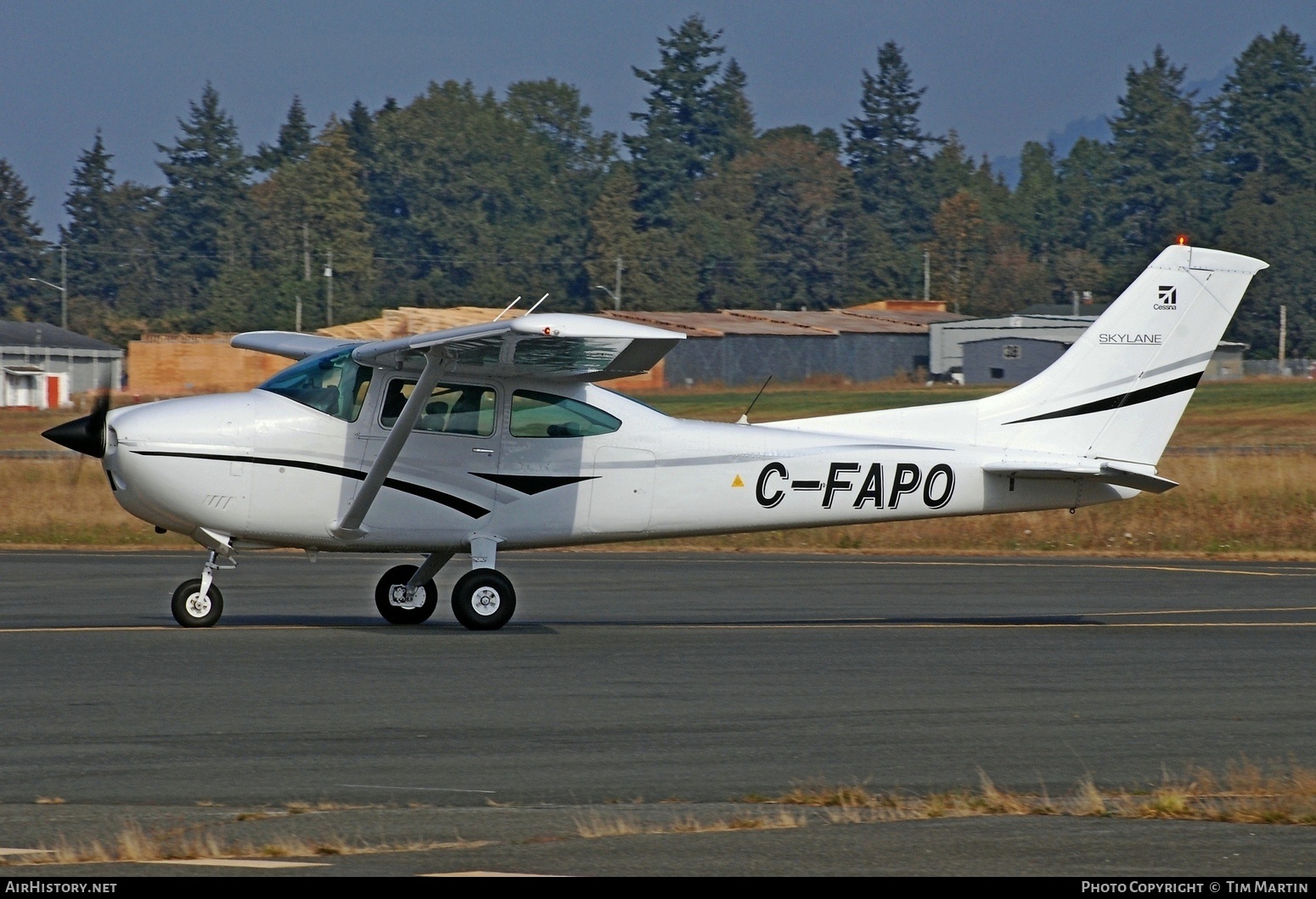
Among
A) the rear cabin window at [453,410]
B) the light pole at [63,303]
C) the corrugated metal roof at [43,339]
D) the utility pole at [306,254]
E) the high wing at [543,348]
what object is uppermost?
the utility pole at [306,254]

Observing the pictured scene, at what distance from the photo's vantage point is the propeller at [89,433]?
12.8 metres

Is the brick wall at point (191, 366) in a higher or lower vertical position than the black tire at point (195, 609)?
higher

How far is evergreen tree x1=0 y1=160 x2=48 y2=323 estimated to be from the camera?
4550 inches

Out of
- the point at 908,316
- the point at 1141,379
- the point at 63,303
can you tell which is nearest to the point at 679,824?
the point at 1141,379

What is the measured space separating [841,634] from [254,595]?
6272 mm

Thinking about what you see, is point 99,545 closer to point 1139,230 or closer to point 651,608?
point 651,608

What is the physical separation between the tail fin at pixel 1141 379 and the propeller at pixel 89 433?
725 centimetres

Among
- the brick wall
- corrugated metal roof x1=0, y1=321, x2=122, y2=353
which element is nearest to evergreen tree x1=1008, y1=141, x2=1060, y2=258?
corrugated metal roof x1=0, y1=321, x2=122, y2=353

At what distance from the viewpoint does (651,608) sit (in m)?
15.9

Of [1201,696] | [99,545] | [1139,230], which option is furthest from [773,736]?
[1139,230]

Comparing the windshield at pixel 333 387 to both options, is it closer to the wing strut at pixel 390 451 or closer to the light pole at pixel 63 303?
the wing strut at pixel 390 451

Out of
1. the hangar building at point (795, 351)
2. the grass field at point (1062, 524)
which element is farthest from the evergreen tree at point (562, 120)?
the grass field at point (1062, 524)

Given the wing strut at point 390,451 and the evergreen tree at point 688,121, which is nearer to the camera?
the wing strut at point 390,451

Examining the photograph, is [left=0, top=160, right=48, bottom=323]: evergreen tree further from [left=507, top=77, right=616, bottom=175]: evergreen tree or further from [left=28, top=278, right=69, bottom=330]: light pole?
[left=507, top=77, right=616, bottom=175]: evergreen tree
